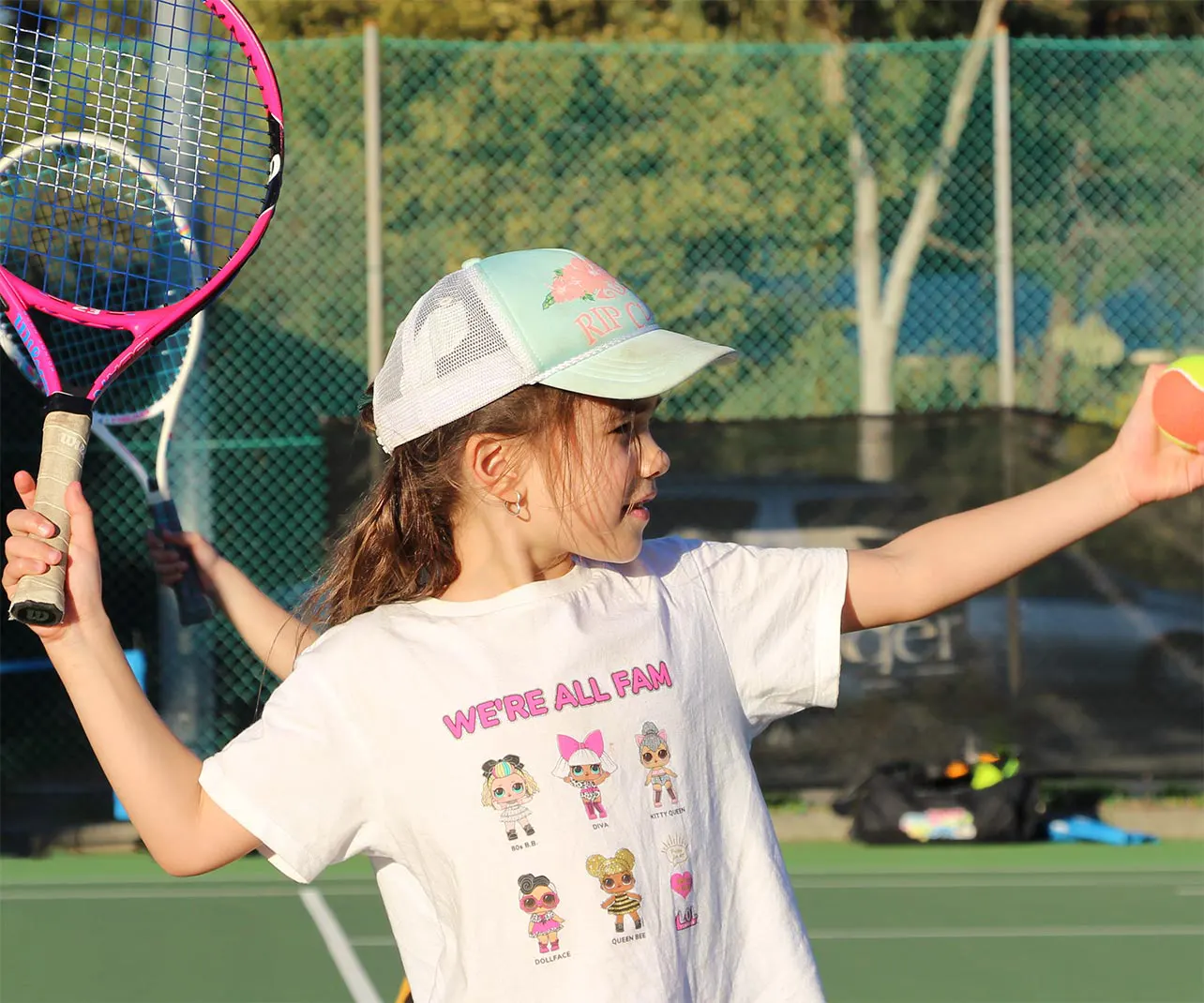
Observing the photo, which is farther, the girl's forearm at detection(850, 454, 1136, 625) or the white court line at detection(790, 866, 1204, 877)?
the white court line at detection(790, 866, 1204, 877)

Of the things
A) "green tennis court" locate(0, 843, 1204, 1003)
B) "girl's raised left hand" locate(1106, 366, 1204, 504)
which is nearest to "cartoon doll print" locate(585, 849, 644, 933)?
"girl's raised left hand" locate(1106, 366, 1204, 504)

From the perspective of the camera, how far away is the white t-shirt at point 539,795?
5.42ft

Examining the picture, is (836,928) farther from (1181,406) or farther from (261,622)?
(1181,406)

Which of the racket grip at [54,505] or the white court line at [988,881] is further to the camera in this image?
the white court line at [988,881]

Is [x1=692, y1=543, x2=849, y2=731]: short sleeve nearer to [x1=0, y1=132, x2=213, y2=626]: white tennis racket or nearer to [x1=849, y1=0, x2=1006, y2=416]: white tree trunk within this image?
[x1=0, y1=132, x2=213, y2=626]: white tennis racket

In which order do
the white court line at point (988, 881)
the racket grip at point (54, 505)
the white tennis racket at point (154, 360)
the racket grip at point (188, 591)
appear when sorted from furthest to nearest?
the white court line at point (988, 881) < the white tennis racket at point (154, 360) < the racket grip at point (188, 591) < the racket grip at point (54, 505)

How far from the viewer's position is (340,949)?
4.90 meters

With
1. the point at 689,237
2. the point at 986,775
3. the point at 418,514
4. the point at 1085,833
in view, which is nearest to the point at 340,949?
the point at 986,775

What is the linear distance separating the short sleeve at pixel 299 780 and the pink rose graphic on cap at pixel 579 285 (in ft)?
1.55

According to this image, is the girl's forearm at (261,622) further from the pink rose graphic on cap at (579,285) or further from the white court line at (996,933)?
the white court line at (996,933)

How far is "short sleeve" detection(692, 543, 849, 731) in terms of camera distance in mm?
1874

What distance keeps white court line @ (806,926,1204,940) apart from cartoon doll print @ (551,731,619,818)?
11.3 ft

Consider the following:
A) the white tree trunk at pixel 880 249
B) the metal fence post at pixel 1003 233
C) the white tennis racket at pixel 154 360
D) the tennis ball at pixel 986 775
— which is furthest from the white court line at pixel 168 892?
the metal fence post at pixel 1003 233

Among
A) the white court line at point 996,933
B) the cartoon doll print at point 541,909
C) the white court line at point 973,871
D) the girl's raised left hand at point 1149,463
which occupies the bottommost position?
the white court line at point 973,871
